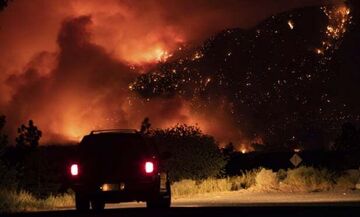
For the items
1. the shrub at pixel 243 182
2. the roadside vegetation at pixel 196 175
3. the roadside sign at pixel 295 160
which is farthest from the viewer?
the roadside sign at pixel 295 160

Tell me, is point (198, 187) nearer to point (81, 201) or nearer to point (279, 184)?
point (279, 184)

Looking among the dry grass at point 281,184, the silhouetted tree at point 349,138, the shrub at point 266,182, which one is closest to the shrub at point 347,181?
the dry grass at point 281,184

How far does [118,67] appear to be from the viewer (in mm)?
179625

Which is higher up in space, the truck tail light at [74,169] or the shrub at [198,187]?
the shrub at [198,187]

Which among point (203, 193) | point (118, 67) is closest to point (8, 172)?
point (203, 193)

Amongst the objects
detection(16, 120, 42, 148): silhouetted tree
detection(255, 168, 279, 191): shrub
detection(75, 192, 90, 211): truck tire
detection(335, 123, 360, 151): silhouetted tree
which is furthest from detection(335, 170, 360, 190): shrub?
detection(335, 123, 360, 151): silhouetted tree

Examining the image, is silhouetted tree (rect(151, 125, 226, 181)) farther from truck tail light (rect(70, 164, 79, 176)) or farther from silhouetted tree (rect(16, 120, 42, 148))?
silhouetted tree (rect(16, 120, 42, 148))

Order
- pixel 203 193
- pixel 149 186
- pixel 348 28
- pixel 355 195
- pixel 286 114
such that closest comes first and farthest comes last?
pixel 149 186 → pixel 355 195 → pixel 203 193 → pixel 286 114 → pixel 348 28

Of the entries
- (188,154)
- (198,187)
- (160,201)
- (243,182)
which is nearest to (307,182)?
(243,182)

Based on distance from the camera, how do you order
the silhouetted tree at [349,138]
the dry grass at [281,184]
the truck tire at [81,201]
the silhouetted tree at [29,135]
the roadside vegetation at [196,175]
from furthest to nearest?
the silhouetted tree at [349,138] → the silhouetted tree at [29,135] → the roadside vegetation at [196,175] → the dry grass at [281,184] → the truck tire at [81,201]

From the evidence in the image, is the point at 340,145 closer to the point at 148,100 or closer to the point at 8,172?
the point at 8,172

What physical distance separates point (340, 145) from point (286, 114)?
2422 inches

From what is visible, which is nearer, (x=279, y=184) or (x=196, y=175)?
(x=279, y=184)

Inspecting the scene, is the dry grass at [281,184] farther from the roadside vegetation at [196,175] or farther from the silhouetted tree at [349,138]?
the silhouetted tree at [349,138]
